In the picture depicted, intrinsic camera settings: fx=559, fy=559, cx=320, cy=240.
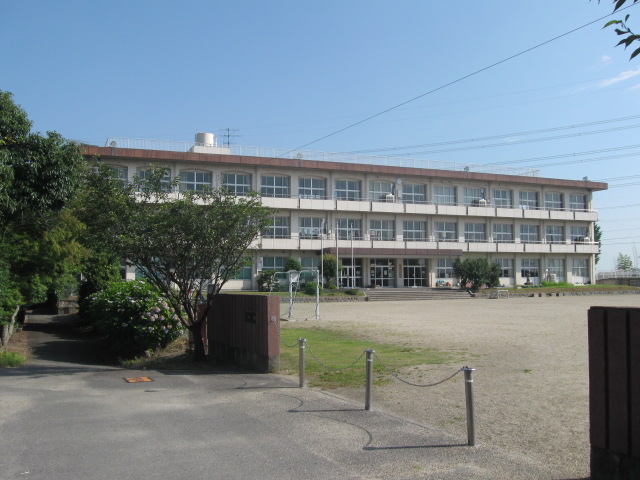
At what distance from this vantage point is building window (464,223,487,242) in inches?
2347

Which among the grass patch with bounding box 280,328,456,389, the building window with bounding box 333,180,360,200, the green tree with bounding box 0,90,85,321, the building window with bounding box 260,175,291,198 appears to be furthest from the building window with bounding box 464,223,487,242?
the green tree with bounding box 0,90,85,321

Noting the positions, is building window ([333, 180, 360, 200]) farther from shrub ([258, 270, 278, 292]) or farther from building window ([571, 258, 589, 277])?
building window ([571, 258, 589, 277])

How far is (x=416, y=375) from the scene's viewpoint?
10680mm

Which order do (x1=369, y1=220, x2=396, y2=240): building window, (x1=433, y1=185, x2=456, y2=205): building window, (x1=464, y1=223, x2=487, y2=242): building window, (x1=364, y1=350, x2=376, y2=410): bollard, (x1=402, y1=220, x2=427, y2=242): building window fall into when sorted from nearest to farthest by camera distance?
(x1=364, y1=350, x2=376, y2=410): bollard
(x1=369, y1=220, x2=396, y2=240): building window
(x1=402, y1=220, x2=427, y2=242): building window
(x1=433, y1=185, x2=456, y2=205): building window
(x1=464, y1=223, x2=487, y2=242): building window

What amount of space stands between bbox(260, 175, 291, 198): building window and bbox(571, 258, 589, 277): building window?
1408 inches

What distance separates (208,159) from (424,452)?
44829mm

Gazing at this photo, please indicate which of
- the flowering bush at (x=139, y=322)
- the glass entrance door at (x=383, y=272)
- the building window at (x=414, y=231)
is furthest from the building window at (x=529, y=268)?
the flowering bush at (x=139, y=322)

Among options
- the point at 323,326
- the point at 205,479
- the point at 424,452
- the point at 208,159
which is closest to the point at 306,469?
the point at 205,479

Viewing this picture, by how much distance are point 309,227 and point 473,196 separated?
1933cm

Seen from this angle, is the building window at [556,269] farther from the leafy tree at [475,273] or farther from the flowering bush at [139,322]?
the flowering bush at [139,322]

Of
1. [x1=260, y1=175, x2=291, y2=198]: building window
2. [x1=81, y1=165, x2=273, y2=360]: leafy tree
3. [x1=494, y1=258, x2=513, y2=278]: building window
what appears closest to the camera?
[x1=81, y1=165, x2=273, y2=360]: leafy tree

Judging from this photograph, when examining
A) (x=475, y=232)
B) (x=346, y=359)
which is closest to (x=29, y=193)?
(x=346, y=359)

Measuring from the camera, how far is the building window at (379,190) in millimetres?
55844

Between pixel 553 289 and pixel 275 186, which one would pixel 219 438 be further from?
pixel 553 289
